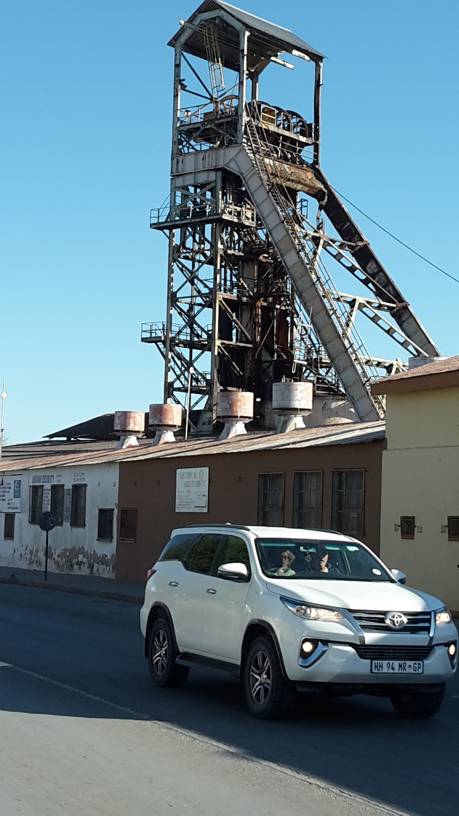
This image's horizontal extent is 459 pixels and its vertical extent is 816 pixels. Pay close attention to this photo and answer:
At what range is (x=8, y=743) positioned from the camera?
28.6 ft

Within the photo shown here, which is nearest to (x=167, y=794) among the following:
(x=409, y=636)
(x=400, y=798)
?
(x=400, y=798)

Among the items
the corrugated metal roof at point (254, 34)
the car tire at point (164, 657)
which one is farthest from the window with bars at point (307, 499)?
the corrugated metal roof at point (254, 34)

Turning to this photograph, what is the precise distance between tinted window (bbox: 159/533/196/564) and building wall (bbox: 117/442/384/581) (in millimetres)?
12644

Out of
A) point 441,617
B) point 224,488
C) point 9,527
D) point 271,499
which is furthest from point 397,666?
point 9,527

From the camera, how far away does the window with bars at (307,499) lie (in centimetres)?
2681

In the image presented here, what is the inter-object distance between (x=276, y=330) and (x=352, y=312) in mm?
7314

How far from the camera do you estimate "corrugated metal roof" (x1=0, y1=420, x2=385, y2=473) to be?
1065 inches

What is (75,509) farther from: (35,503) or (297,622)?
(297,622)

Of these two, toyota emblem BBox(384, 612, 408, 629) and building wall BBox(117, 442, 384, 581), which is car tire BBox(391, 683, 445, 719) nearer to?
toyota emblem BBox(384, 612, 408, 629)

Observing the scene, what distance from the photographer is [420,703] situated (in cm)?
1045

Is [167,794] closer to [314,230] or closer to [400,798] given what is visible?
[400,798]

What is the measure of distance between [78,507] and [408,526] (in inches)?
655

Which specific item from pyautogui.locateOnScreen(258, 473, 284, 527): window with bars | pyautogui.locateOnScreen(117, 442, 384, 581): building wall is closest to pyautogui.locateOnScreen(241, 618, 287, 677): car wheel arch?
pyautogui.locateOnScreen(117, 442, 384, 581): building wall

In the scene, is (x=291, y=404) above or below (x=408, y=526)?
above
